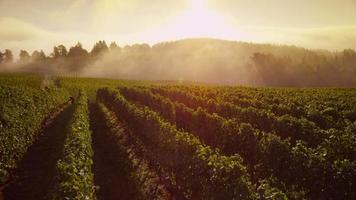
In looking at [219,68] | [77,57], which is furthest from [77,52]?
[219,68]

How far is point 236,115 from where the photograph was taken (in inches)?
1204

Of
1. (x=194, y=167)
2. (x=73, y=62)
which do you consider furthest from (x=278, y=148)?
(x=73, y=62)

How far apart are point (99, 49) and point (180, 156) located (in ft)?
593

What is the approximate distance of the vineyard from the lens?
44.2 feet

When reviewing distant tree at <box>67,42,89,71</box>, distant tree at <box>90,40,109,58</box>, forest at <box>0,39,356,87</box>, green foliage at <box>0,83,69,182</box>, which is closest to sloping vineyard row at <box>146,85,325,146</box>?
green foliage at <box>0,83,69,182</box>

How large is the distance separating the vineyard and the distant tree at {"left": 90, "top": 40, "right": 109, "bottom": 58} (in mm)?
159188

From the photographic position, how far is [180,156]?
17188mm

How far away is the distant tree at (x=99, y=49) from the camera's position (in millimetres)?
188625

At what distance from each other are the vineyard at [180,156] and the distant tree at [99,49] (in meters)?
159

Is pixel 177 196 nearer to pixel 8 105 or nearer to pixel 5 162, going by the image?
pixel 5 162

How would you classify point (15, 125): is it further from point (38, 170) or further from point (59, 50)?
point (59, 50)

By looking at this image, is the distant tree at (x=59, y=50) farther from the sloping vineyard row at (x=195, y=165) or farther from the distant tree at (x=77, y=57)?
the sloping vineyard row at (x=195, y=165)

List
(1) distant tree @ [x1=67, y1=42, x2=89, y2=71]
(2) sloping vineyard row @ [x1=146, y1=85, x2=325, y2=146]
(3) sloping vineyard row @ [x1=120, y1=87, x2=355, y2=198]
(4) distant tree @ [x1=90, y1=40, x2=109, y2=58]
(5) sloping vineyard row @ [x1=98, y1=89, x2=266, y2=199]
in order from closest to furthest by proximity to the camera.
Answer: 1. (5) sloping vineyard row @ [x1=98, y1=89, x2=266, y2=199]
2. (3) sloping vineyard row @ [x1=120, y1=87, x2=355, y2=198]
3. (2) sloping vineyard row @ [x1=146, y1=85, x2=325, y2=146]
4. (1) distant tree @ [x1=67, y1=42, x2=89, y2=71]
5. (4) distant tree @ [x1=90, y1=40, x2=109, y2=58]

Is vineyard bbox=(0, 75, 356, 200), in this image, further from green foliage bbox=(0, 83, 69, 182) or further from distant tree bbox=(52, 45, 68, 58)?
distant tree bbox=(52, 45, 68, 58)
